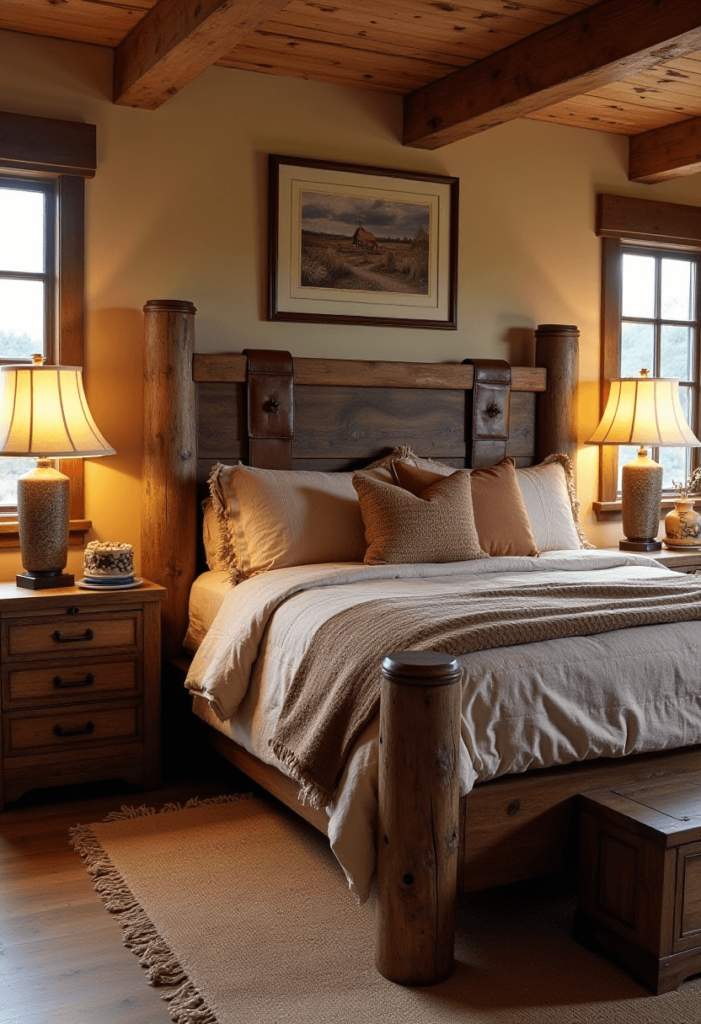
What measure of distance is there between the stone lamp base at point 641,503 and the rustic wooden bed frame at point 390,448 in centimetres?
31

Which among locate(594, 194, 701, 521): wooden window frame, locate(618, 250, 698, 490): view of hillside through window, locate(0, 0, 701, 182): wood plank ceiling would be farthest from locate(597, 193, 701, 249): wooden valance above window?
locate(0, 0, 701, 182): wood plank ceiling

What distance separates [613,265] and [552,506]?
1.41 meters

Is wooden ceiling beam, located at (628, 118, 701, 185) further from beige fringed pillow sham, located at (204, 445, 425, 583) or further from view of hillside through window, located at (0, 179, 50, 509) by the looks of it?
view of hillside through window, located at (0, 179, 50, 509)

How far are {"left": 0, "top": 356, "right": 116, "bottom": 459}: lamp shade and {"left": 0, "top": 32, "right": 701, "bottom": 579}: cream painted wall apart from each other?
42 cm

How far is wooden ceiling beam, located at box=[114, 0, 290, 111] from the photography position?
3029 millimetres

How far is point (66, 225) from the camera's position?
12.7 feet

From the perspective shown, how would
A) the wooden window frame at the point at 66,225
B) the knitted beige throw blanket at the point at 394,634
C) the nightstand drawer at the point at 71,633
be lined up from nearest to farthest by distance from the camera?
1. the knitted beige throw blanket at the point at 394,634
2. the nightstand drawer at the point at 71,633
3. the wooden window frame at the point at 66,225

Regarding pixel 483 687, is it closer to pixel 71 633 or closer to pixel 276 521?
pixel 276 521

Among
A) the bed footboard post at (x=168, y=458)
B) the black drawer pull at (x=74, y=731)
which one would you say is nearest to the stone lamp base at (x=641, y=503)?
the bed footboard post at (x=168, y=458)

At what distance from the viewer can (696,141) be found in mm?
4746

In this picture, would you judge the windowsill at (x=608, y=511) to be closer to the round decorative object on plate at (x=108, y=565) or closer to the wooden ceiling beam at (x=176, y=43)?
the round decorative object on plate at (x=108, y=565)

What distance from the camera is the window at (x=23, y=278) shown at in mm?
3861

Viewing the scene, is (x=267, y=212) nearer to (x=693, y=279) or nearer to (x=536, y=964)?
(x=693, y=279)

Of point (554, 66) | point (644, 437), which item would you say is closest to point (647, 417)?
point (644, 437)
